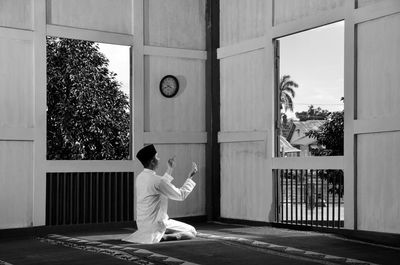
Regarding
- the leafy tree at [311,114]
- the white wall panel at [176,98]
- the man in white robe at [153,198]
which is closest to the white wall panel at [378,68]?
the man in white robe at [153,198]

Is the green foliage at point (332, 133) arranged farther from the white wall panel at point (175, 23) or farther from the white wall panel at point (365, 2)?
the white wall panel at point (365, 2)

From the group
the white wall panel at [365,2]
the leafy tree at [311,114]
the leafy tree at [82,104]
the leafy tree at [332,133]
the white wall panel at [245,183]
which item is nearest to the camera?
the white wall panel at [365,2]

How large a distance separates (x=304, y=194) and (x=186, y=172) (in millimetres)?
1929

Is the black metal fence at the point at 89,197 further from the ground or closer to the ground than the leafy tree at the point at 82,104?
closer to the ground

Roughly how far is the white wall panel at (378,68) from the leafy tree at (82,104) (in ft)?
23.1

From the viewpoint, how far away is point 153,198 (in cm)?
666

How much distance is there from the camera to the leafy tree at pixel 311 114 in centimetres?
1022

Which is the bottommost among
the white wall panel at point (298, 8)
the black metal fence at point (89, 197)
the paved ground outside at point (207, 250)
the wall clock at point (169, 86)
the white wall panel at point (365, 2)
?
the paved ground outside at point (207, 250)

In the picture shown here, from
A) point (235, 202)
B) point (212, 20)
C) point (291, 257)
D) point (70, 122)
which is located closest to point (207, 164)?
point (235, 202)

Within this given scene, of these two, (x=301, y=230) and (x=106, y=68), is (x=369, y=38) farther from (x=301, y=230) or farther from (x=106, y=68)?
(x=106, y=68)

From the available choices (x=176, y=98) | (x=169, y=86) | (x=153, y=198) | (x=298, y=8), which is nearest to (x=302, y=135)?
(x=176, y=98)

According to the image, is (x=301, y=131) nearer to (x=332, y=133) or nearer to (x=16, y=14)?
(x=332, y=133)

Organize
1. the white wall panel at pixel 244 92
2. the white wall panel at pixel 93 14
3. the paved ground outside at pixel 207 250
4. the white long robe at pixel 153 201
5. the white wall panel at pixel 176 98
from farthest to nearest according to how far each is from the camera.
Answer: the white wall panel at pixel 176 98 < the white wall panel at pixel 244 92 < the white wall panel at pixel 93 14 < the white long robe at pixel 153 201 < the paved ground outside at pixel 207 250

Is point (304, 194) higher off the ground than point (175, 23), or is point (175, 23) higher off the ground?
point (175, 23)
